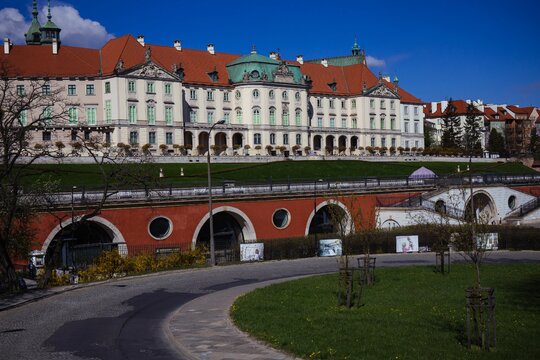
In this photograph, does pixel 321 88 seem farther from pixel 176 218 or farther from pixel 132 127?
pixel 176 218

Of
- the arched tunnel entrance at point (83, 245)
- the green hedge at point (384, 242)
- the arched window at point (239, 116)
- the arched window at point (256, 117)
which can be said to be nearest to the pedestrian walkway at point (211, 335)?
the arched tunnel entrance at point (83, 245)

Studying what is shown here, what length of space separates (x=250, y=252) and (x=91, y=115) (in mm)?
48602

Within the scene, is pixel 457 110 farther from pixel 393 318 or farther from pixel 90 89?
pixel 393 318

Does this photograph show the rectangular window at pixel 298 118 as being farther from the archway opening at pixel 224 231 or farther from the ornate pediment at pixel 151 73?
the archway opening at pixel 224 231

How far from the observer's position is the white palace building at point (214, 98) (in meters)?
83.6

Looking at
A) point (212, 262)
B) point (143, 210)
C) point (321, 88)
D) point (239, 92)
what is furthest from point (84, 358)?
point (321, 88)

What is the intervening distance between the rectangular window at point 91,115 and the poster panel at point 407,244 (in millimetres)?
49147

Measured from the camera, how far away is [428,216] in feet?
180

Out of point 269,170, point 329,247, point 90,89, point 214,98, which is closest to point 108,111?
point 90,89

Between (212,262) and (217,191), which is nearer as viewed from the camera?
(212,262)

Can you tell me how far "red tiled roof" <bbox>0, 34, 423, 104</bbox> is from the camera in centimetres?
8356

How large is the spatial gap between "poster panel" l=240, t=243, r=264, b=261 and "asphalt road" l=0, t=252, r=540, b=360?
246 centimetres

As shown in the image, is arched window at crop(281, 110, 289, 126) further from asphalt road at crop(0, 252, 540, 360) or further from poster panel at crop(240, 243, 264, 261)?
asphalt road at crop(0, 252, 540, 360)

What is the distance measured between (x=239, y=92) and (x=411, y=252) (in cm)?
5673
